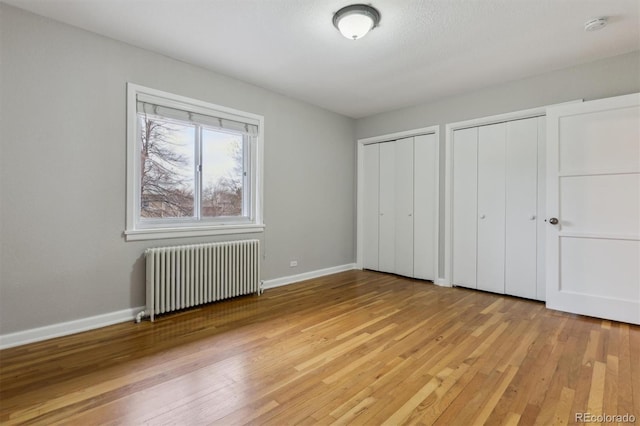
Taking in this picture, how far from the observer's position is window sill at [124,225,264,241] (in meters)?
2.98

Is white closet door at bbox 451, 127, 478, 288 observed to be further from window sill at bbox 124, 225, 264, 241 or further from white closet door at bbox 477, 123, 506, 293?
window sill at bbox 124, 225, 264, 241

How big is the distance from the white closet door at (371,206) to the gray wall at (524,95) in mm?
400

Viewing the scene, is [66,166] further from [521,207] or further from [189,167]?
[521,207]

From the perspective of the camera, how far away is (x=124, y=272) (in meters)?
2.94

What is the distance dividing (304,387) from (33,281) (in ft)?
7.73

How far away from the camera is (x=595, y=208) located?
304cm

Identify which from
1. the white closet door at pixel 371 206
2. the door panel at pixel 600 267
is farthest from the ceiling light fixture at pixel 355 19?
the door panel at pixel 600 267

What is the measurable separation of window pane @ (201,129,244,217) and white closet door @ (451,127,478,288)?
292cm

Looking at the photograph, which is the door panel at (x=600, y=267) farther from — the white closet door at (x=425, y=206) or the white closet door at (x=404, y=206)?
the white closet door at (x=404, y=206)

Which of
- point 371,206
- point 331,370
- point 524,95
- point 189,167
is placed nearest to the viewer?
point 331,370

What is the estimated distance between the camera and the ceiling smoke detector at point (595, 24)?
2.51 m

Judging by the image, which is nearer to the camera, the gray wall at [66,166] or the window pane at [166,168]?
the gray wall at [66,166]

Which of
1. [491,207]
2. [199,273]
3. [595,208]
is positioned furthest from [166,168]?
[595,208]

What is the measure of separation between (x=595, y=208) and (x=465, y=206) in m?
1.36
